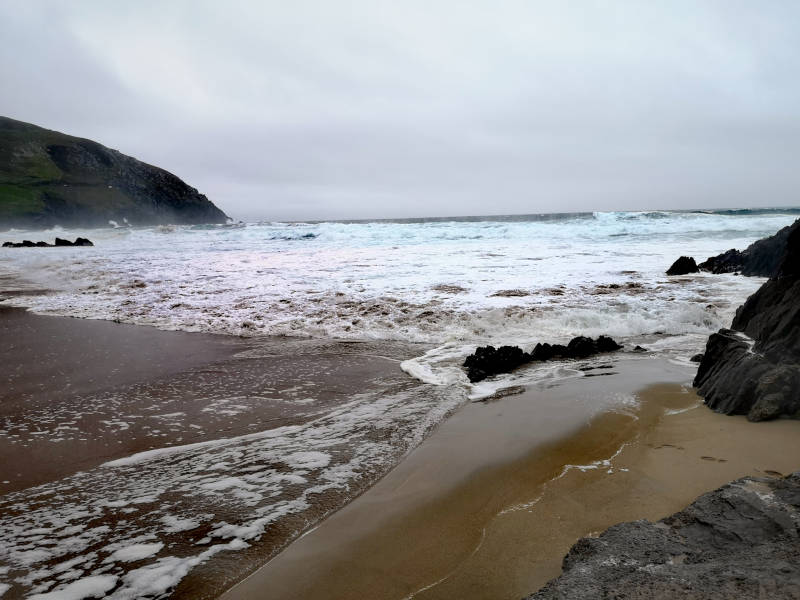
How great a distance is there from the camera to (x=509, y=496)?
239 centimetres

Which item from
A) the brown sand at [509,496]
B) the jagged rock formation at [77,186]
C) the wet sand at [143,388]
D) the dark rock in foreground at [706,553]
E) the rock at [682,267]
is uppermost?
the jagged rock formation at [77,186]

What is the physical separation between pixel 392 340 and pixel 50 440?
410cm

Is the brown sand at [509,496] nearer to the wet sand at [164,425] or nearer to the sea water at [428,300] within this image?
the wet sand at [164,425]

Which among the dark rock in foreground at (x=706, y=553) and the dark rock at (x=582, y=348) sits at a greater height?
the dark rock in foreground at (x=706, y=553)

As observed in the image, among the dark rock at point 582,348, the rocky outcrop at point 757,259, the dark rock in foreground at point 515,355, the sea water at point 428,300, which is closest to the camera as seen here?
the dark rock in foreground at point 515,355

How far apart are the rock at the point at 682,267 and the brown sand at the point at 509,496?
9548mm

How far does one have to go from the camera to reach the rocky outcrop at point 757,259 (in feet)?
36.4

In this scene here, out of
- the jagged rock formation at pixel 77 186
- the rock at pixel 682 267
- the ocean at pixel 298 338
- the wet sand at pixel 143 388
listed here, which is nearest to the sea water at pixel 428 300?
the ocean at pixel 298 338

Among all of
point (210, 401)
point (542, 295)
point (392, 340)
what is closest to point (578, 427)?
point (210, 401)

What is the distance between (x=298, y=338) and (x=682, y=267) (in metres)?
10.2

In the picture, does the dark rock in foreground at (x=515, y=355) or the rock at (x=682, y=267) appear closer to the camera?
the dark rock in foreground at (x=515, y=355)

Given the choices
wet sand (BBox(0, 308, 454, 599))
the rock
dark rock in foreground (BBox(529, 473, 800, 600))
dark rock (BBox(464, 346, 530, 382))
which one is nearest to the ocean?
wet sand (BBox(0, 308, 454, 599))

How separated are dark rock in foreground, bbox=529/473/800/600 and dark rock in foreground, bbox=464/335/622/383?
2.89 metres

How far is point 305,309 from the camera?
27.6 ft
